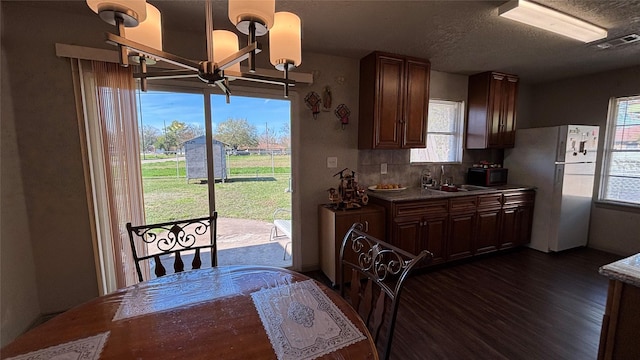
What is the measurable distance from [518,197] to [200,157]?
12.9ft

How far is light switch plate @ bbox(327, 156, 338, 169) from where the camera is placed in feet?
9.61

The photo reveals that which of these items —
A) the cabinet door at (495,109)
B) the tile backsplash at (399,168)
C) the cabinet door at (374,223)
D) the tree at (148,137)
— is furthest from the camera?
the cabinet door at (495,109)

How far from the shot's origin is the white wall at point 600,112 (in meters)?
3.30

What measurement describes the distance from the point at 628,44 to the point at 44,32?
5.10 metres

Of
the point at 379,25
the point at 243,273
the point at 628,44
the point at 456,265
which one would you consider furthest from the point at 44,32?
the point at 628,44

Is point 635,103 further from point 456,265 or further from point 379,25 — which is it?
point 379,25

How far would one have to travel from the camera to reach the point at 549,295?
2.46m

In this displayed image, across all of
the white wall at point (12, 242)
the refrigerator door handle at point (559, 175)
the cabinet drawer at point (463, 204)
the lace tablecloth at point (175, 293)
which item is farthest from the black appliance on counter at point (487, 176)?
the white wall at point (12, 242)

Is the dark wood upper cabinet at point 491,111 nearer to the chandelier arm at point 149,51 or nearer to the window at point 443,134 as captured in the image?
the window at point 443,134

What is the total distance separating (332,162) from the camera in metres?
2.95

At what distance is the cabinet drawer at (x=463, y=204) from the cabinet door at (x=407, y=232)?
0.49 m

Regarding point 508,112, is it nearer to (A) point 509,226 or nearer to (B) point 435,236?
(A) point 509,226

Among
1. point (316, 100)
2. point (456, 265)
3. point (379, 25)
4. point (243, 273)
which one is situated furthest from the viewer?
point (456, 265)

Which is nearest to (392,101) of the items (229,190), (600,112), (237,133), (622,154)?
(237,133)
